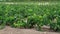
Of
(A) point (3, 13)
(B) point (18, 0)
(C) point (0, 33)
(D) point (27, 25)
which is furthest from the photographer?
(B) point (18, 0)

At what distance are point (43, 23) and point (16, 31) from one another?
75 centimetres

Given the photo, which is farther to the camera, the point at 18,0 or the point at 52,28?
the point at 18,0

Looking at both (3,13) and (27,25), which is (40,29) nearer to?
(27,25)

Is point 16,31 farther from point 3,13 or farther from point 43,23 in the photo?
point 3,13

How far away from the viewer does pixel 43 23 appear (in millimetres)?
5980

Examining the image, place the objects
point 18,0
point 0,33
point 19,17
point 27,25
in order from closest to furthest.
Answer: point 0,33 → point 27,25 → point 19,17 → point 18,0

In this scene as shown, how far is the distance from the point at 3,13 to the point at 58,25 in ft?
6.96

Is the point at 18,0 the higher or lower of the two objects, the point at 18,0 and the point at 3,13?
the lower

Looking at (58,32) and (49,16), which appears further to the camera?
(49,16)

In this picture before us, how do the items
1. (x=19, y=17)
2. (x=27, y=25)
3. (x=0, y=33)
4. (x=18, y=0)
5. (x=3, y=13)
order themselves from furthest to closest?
(x=18, y=0) → (x=3, y=13) → (x=19, y=17) → (x=27, y=25) → (x=0, y=33)

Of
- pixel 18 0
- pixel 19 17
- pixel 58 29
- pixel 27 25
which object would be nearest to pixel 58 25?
pixel 58 29

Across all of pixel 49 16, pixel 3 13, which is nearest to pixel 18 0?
A: pixel 3 13

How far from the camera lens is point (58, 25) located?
5.82 m

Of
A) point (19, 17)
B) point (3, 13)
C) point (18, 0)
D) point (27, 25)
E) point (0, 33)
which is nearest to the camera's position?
point (0, 33)
